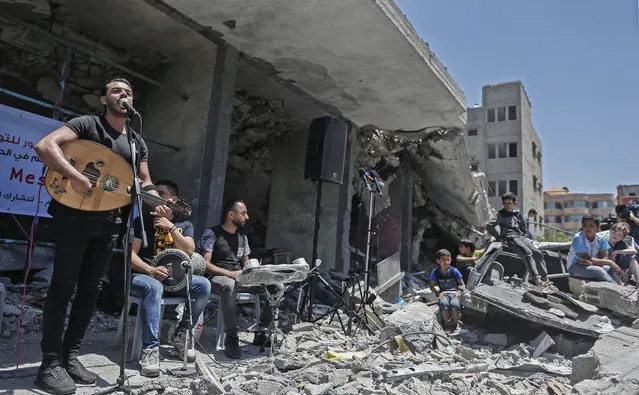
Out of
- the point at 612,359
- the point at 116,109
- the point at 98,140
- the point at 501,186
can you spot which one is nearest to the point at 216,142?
the point at 116,109

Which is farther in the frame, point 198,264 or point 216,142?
point 216,142

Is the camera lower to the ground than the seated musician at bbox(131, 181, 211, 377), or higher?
higher

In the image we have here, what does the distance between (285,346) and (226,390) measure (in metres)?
1.43

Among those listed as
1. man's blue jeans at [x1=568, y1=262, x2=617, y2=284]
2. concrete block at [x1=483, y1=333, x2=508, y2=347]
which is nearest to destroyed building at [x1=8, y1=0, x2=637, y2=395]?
concrete block at [x1=483, y1=333, x2=508, y2=347]

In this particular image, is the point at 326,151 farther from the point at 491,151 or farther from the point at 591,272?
the point at 491,151

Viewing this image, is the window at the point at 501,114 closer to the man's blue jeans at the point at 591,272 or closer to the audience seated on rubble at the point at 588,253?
the audience seated on rubble at the point at 588,253

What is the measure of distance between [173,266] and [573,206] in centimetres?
6806

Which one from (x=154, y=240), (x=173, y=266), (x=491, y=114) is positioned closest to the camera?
(x=173, y=266)

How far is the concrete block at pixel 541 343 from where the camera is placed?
473 cm

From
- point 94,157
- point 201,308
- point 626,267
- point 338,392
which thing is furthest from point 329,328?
point 626,267

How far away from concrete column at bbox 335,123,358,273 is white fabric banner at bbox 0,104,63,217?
5335 mm

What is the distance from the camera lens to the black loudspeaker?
19.2 ft

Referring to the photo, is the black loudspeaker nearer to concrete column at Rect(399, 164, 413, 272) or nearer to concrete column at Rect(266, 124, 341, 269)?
concrete column at Rect(266, 124, 341, 269)

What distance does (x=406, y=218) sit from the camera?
462 inches
